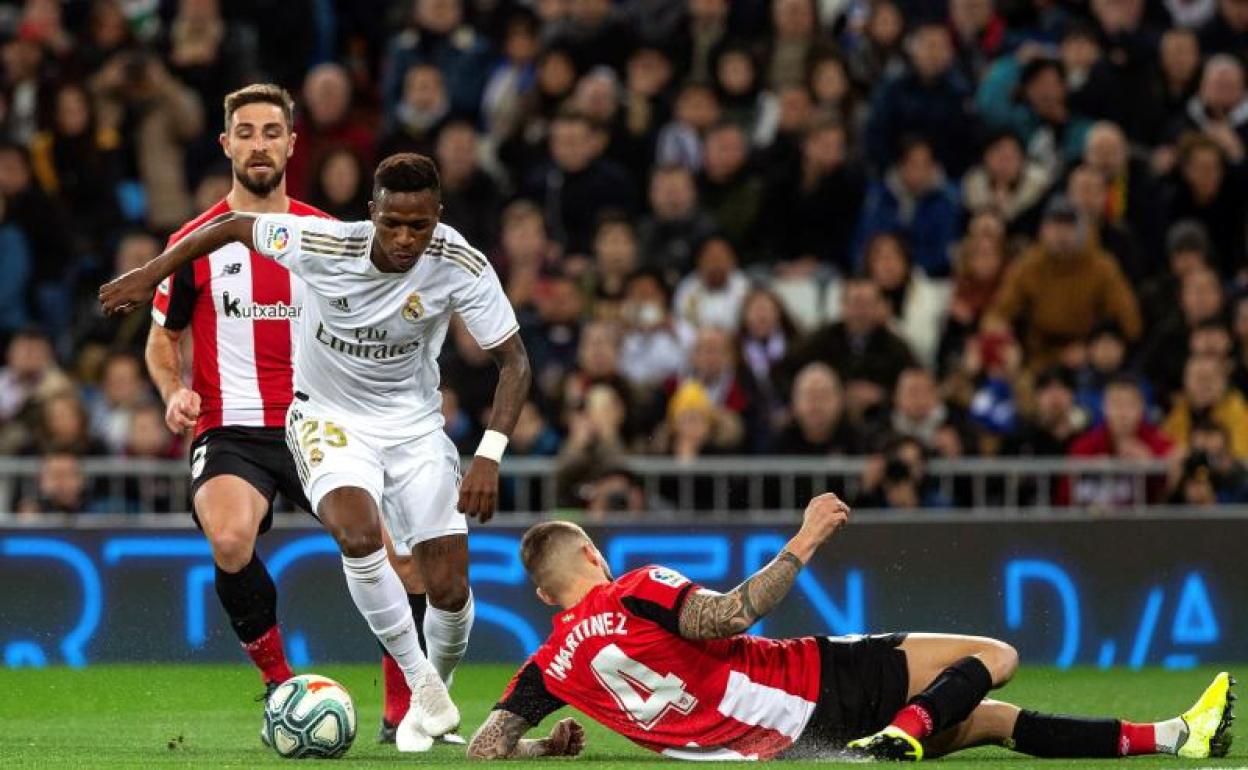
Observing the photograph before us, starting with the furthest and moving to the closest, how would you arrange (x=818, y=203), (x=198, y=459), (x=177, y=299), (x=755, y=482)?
(x=818, y=203) → (x=755, y=482) → (x=177, y=299) → (x=198, y=459)

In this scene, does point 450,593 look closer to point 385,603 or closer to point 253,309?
point 385,603

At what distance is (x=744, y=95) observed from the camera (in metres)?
16.9

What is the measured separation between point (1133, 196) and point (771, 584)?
30.2 feet

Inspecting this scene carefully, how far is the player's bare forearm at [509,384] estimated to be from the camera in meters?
8.77

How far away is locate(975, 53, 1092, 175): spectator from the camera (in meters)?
16.5

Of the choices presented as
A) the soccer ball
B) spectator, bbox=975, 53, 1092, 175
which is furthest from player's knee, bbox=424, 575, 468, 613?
spectator, bbox=975, 53, 1092, 175

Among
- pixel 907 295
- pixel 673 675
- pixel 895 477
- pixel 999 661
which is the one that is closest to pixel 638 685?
pixel 673 675

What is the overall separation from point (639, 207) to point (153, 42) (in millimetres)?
3789

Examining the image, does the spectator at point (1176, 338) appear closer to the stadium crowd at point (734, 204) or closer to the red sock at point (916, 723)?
the stadium crowd at point (734, 204)

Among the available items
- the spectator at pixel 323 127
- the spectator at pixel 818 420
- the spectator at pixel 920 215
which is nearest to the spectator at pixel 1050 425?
the spectator at pixel 818 420

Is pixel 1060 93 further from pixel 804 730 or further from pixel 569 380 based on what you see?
pixel 804 730

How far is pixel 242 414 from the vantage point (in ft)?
31.3

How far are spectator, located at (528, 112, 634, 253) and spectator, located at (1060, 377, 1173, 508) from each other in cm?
384

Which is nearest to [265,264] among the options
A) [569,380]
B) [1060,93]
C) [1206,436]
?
[569,380]
